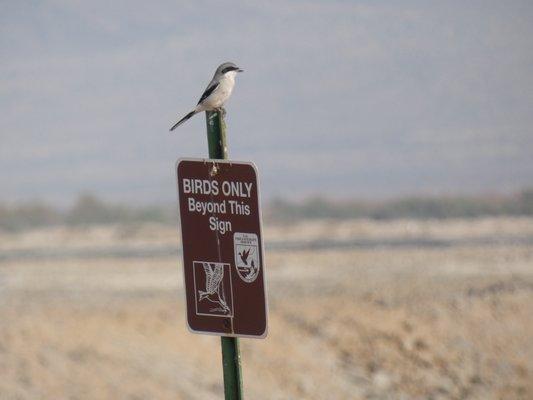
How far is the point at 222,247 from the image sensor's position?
661 centimetres

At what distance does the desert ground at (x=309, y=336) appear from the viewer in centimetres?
1579

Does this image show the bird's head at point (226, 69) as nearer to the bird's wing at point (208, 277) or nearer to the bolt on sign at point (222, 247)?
the bolt on sign at point (222, 247)

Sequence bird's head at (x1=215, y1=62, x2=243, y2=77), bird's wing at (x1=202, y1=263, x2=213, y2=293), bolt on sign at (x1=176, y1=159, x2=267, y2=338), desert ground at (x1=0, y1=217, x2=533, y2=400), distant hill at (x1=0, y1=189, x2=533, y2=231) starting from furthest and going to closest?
distant hill at (x1=0, y1=189, x2=533, y2=231) → desert ground at (x1=0, y1=217, x2=533, y2=400) → bird's head at (x1=215, y1=62, x2=243, y2=77) → bird's wing at (x1=202, y1=263, x2=213, y2=293) → bolt on sign at (x1=176, y1=159, x2=267, y2=338)

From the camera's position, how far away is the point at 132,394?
49.0 ft

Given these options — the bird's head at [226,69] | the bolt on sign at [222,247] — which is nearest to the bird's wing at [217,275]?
the bolt on sign at [222,247]

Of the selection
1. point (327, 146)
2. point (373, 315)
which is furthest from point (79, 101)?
point (373, 315)

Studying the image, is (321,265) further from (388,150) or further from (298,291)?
(388,150)

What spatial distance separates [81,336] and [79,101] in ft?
239

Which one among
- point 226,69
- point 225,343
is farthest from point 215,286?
point 226,69

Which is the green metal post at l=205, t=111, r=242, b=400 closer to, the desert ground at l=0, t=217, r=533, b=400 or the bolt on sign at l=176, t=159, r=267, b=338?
the bolt on sign at l=176, t=159, r=267, b=338

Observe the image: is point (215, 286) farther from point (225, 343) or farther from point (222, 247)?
point (225, 343)

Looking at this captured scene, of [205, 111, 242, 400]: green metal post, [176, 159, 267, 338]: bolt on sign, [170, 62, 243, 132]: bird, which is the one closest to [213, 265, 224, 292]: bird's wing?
[176, 159, 267, 338]: bolt on sign

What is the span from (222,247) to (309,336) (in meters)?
11.7

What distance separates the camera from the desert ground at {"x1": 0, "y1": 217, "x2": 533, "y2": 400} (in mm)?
15789
